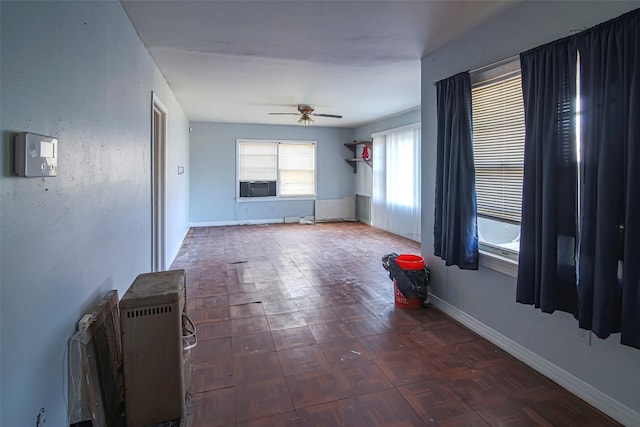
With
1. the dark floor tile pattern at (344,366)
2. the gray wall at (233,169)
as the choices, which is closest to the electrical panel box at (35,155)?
the dark floor tile pattern at (344,366)

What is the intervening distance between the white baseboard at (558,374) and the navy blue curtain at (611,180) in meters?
0.44

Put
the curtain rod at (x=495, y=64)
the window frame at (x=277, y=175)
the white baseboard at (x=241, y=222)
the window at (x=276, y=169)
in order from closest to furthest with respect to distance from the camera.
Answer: the curtain rod at (x=495, y=64) → the white baseboard at (x=241, y=222) → the window frame at (x=277, y=175) → the window at (x=276, y=169)

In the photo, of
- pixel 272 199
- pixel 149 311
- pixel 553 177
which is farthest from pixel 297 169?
pixel 149 311

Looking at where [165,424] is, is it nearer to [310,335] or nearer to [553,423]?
[310,335]

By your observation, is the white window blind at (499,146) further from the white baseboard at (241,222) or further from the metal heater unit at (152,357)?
the white baseboard at (241,222)

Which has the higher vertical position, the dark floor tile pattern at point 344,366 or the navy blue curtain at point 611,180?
the navy blue curtain at point 611,180

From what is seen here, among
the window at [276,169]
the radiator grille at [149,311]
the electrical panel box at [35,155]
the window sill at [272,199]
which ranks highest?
the window at [276,169]

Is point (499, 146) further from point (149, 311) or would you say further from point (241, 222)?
point (241, 222)

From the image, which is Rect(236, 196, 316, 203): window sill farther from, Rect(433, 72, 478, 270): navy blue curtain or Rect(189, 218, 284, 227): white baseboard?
Rect(433, 72, 478, 270): navy blue curtain

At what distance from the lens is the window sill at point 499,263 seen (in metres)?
2.44

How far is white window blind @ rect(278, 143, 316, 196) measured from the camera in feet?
28.8

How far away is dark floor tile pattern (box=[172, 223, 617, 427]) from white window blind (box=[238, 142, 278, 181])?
4.67m

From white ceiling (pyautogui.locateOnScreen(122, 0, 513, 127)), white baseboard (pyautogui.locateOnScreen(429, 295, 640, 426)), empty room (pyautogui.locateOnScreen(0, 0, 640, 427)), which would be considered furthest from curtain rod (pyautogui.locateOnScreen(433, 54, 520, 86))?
white baseboard (pyautogui.locateOnScreen(429, 295, 640, 426))

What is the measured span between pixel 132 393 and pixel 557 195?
2569mm
